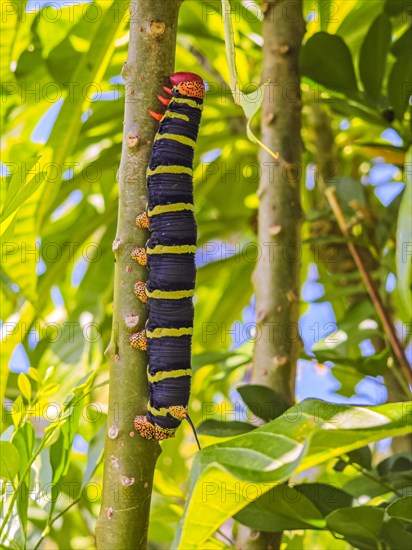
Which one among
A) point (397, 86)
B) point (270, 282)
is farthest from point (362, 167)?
point (270, 282)

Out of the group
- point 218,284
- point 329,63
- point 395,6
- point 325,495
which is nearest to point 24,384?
point 325,495

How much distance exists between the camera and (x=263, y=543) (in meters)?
0.59

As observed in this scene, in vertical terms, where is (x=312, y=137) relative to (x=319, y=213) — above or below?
above

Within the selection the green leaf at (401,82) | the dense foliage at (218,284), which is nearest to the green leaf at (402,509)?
the dense foliage at (218,284)

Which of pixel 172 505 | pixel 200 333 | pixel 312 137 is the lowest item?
pixel 172 505

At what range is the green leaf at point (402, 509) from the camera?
464 millimetres

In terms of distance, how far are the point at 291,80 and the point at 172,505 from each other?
50cm

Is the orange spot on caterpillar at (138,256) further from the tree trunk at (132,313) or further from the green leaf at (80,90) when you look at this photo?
the green leaf at (80,90)

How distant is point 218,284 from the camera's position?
1226 millimetres

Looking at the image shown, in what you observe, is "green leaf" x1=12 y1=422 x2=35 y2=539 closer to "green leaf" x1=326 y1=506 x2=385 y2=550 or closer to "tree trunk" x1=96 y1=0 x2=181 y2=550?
"tree trunk" x1=96 y1=0 x2=181 y2=550

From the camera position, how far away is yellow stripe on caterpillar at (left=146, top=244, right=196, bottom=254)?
1.61ft

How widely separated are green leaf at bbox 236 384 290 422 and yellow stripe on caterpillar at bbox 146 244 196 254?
0.13 metres

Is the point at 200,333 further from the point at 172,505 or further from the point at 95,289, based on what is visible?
the point at 172,505

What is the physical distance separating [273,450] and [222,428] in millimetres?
234
